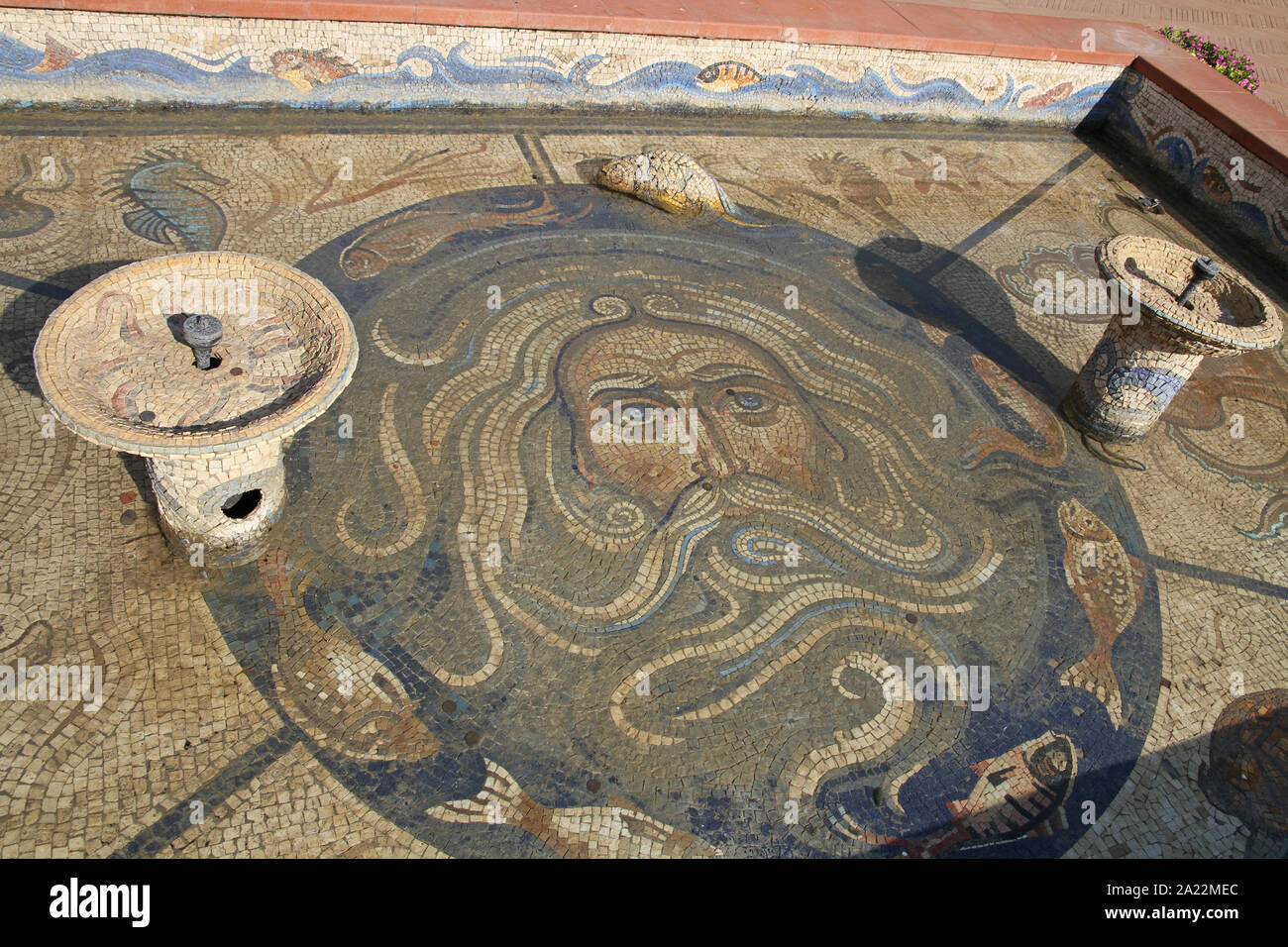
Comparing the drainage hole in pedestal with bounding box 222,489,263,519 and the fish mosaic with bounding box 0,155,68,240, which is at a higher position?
the fish mosaic with bounding box 0,155,68,240

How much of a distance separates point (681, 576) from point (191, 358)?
11.7 feet

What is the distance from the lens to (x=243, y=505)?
19.7 feet

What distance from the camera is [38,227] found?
7.65m

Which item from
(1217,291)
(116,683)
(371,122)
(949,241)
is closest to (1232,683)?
(1217,291)

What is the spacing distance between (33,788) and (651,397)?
4.92 m

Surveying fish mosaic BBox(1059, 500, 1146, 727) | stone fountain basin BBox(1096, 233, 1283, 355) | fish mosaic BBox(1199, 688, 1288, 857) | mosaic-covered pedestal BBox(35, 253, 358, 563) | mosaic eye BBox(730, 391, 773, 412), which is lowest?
fish mosaic BBox(1199, 688, 1288, 857)

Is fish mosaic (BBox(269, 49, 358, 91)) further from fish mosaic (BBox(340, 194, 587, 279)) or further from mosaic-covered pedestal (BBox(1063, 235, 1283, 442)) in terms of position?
mosaic-covered pedestal (BBox(1063, 235, 1283, 442))

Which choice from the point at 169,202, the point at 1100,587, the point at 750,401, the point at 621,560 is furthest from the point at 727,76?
the point at 1100,587

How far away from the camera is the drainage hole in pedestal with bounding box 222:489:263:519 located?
5910 mm

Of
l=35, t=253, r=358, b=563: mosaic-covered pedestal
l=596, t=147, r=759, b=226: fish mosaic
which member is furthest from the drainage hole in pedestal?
l=596, t=147, r=759, b=226: fish mosaic

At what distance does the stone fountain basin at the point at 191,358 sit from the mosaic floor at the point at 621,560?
3.36 feet

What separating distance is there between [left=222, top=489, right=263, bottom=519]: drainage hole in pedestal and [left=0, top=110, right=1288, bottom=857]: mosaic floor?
0.82 ft

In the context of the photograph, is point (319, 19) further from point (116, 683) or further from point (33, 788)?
point (33, 788)

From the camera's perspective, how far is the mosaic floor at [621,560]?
512 cm
